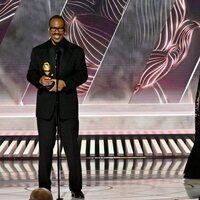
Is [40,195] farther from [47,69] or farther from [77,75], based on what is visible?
[77,75]

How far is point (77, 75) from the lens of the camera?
14.1 feet

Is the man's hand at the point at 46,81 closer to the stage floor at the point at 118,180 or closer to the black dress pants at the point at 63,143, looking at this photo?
the black dress pants at the point at 63,143

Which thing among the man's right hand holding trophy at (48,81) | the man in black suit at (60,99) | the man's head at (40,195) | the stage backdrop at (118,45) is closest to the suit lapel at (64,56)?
the man in black suit at (60,99)

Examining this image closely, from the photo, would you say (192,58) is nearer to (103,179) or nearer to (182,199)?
(103,179)

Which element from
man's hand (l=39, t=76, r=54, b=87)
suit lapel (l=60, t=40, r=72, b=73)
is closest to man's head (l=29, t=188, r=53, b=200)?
man's hand (l=39, t=76, r=54, b=87)

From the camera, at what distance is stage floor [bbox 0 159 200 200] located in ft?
14.8

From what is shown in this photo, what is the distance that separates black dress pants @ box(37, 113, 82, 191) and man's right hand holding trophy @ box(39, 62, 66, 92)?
0.76ft

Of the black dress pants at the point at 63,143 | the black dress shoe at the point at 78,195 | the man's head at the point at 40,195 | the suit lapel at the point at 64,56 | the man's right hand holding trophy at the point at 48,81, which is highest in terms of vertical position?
the suit lapel at the point at 64,56

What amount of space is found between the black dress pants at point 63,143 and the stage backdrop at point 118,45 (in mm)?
4840

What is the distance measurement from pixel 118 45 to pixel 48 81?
16.9 ft

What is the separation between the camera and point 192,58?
9.20 m

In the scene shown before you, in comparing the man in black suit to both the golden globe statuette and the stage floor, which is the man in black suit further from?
the stage floor

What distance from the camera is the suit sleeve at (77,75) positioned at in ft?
13.9

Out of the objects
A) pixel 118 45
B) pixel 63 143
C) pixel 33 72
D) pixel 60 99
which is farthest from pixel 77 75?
pixel 118 45
